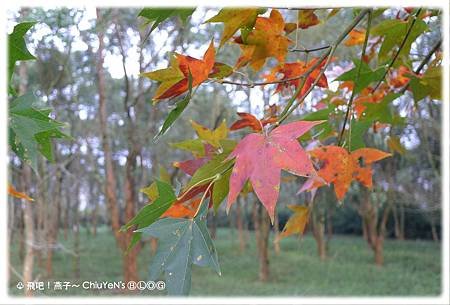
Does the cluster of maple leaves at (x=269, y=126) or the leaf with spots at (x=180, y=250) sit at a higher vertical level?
the cluster of maple leaves at (x=269, y=126)

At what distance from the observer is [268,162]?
0.32m

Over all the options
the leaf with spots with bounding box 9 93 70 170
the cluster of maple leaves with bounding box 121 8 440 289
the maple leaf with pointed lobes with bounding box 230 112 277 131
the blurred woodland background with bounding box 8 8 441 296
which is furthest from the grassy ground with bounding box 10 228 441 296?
the leaf with spots with bounding box 9 93 70 170

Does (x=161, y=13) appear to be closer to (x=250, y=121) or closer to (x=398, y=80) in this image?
(x=250, y=121)

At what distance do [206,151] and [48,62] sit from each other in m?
4.30

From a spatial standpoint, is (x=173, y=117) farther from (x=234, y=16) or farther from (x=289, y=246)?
(x=289, y=246)

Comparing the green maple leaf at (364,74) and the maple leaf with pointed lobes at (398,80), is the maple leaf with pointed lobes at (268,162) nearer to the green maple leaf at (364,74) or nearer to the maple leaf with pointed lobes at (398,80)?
the green maple leaf at (364,74)

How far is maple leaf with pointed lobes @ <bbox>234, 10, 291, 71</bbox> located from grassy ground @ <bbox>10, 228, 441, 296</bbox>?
11.0 ft

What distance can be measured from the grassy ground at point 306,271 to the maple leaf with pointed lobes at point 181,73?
3.41 metres

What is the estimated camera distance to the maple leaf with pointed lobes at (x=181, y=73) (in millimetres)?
418

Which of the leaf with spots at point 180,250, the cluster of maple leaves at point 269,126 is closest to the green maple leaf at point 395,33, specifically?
the cluster of maple leaves at point 269,126

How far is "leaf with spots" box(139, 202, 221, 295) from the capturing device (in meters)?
0.32

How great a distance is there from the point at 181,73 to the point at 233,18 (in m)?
0.06

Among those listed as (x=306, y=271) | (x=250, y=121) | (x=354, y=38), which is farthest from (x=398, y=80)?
(x=306, y=271)

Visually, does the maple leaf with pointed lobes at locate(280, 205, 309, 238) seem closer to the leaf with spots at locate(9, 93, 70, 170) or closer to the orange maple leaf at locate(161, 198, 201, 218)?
the orange maple leaf at locate(161, 198, 201, 218)
